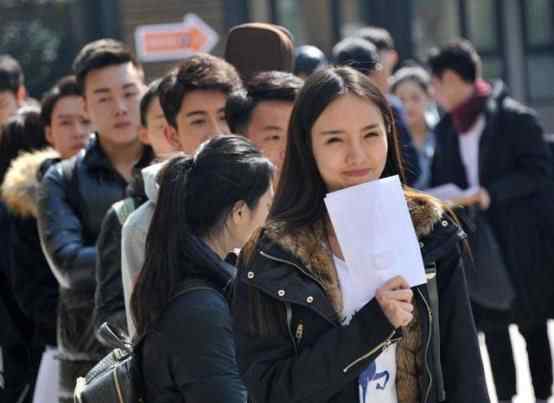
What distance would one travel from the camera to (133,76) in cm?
584

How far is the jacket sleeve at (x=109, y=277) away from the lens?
468cm

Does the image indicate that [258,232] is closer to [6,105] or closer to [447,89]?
[447,89]

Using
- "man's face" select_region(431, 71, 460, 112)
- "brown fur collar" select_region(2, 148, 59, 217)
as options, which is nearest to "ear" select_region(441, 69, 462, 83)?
"man's face" select_region(431, 71, 460, 112)

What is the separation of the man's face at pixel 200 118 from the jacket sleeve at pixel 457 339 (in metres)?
1.64

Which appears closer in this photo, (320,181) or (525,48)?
(320,181)

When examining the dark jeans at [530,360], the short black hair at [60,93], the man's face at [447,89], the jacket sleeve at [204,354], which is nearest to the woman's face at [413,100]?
the man's face at [447,89]

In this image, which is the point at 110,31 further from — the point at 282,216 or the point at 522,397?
the point at 282,216

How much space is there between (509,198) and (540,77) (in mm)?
12438

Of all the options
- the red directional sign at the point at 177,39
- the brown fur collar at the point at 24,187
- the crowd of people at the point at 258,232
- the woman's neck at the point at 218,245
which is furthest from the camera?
the red directional sign at the point at 177,39

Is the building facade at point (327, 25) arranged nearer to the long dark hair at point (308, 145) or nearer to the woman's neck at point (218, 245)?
the woman's neck at point (218, 245)

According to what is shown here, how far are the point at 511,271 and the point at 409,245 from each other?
453 centimetres

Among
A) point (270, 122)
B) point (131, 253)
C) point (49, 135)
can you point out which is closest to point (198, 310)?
point (131, 253)

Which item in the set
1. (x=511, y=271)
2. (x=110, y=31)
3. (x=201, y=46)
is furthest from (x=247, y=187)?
(x=110, y=31)

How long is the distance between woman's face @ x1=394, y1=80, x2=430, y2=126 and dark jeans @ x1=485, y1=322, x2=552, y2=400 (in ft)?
8.51
